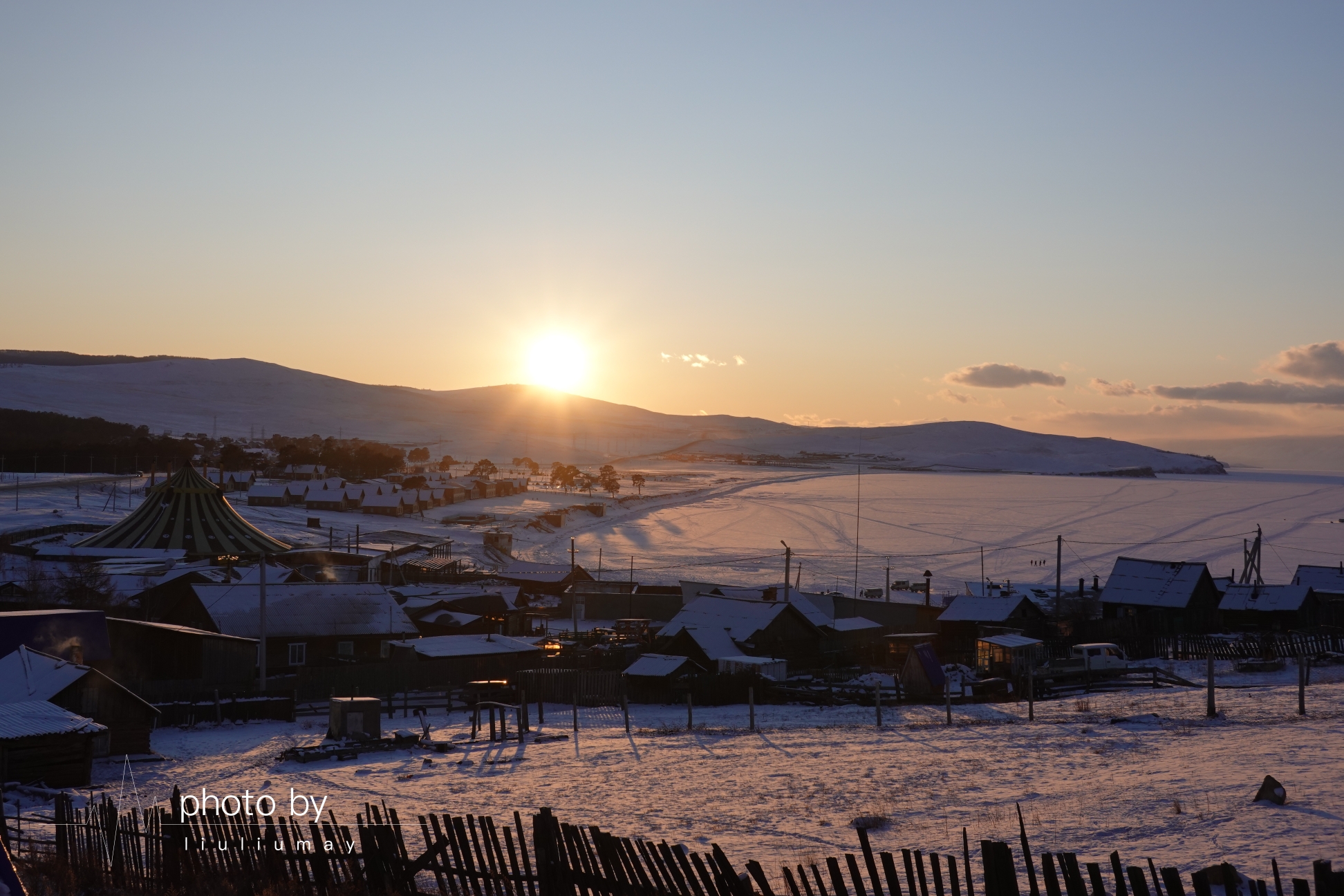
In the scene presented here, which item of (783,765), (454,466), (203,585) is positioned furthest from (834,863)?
(454,466)

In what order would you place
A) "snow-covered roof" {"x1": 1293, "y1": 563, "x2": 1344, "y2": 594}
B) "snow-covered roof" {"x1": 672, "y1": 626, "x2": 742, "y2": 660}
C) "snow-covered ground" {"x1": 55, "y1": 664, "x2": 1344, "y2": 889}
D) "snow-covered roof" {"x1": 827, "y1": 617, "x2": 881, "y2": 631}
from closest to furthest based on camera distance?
"snow-covered ground" {"x1": 55, "y1": 664, "x2": 1344, "y2": 889}
"snow-covered roof" {"x1": 672, "y1": 626, "x2": 742, "y2": 660}
"snow-covered roof" {"x1": 827, "y1": 617, "x2": 881, "y2": 631}
"snow-covered roof" {"x1": 1293, "y1": 563, "x2": 1344, "y2": 594}

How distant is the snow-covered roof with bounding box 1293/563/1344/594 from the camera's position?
45.0 metres

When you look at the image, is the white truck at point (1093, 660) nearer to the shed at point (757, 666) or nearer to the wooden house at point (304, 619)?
the shed at point (757, 666)

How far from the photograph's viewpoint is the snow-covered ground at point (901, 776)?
11.1 metres

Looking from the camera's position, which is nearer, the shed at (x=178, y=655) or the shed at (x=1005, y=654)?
the shed at (x=178, y=655)

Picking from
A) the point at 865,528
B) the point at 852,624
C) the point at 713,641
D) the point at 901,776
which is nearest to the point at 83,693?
the point at 901,776

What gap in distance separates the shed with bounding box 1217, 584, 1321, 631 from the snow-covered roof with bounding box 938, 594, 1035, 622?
28.5ft

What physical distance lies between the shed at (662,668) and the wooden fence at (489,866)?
17907 millimetres

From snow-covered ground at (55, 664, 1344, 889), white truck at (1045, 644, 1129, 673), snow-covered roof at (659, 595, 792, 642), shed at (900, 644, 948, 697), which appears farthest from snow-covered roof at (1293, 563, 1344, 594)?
snow-covered ground at (55, 664, 1344, 889)

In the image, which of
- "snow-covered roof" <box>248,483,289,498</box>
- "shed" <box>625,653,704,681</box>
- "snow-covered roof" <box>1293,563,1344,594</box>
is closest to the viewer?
"shed" <box>625,653,704,681</box>

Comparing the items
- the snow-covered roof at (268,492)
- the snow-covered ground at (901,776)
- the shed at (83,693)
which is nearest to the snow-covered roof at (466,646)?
the snow-covered ground at (901,776)

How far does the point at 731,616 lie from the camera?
36125 mm

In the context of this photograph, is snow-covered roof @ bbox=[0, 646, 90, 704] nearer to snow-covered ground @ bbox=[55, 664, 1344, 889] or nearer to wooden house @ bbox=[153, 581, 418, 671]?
snow-covered ground @ bbox=[55, 664, 1344, 889]

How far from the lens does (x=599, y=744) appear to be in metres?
20.2
